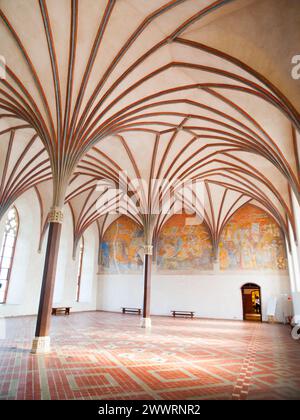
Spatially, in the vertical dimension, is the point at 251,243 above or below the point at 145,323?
above

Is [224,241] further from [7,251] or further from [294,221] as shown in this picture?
[7,251]

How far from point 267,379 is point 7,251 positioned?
723 inches

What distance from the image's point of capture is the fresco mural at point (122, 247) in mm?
27188

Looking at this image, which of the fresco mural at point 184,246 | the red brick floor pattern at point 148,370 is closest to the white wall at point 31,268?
the fresco mural at point 184,246

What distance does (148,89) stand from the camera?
11617 millimetres

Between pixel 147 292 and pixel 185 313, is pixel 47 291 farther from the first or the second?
pixel 185 313

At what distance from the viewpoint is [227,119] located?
12609 mm

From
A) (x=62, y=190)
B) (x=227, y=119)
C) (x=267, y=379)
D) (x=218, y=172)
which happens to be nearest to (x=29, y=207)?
(x=62, y=190)

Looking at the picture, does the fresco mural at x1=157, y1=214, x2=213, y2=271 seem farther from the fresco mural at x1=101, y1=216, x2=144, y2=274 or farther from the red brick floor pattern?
the red brick floor pattern

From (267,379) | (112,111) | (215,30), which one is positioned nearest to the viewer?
(267,379)

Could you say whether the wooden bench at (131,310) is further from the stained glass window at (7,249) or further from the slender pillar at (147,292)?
the stained glass window at (7,249)

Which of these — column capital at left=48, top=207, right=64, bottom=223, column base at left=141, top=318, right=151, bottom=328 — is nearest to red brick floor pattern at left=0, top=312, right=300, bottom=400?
column capital at left=48, top=207, right=64, bottom=223

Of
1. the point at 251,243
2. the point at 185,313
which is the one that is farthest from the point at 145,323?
A: the point at 251,243

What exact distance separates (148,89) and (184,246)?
16.5m
